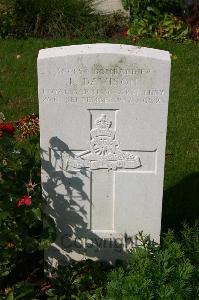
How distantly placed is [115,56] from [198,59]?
4745 mm

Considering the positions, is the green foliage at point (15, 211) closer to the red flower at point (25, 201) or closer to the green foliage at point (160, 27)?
the red flower at point (25, 201)

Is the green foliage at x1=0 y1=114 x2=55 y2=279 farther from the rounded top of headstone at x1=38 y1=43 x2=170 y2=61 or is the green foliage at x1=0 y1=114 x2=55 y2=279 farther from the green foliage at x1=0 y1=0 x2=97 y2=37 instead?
the green foliage at x1=0 y1=0 x2=97 y2=37

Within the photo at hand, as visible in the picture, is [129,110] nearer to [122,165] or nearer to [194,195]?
[122,165]

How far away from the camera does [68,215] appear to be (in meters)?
3.91

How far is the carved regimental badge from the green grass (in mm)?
1145

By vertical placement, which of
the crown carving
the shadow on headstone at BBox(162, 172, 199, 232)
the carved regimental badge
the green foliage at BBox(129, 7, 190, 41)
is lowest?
the shadow on headstone at BBox(162, 172, 199, 232)

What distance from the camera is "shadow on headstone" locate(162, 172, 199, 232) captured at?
15.3 feet

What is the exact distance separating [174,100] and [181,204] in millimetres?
2246

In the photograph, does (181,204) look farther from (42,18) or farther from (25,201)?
Result: (42,18)

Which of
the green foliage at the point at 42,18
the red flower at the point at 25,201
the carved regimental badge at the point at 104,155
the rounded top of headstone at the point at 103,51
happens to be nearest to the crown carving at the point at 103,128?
the carved regimental badge at the point at 104,155

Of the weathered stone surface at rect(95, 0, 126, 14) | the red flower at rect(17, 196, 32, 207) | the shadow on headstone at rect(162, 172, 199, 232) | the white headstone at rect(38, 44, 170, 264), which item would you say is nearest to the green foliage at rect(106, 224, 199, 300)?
the white headstone at rect(38, 44, 170, 264)

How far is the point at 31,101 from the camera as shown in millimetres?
6887

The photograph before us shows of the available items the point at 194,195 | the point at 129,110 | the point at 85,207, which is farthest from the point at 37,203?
the point at 194,195

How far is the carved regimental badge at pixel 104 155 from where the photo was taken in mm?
3662
